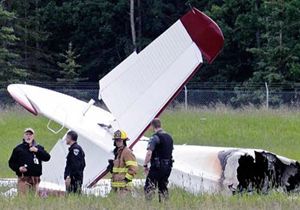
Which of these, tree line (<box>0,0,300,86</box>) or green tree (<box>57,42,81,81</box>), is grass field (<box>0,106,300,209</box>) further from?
green tree (<box>57,42,81,81</box>)

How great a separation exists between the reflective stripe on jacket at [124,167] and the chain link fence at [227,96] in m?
18.9

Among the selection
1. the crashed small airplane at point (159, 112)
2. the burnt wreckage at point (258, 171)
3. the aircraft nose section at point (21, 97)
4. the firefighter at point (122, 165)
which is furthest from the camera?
the aircraft nose section at point (21, 97)

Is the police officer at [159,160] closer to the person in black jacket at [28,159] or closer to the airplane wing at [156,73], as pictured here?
the person in black jacket at [28,159]

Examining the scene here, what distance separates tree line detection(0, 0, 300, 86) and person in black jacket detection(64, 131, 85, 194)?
2858 centimetres

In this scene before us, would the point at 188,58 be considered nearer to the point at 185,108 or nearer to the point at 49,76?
the point at 185,108

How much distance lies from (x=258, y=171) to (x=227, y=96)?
82.1ft

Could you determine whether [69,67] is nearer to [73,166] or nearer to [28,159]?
[28,159]

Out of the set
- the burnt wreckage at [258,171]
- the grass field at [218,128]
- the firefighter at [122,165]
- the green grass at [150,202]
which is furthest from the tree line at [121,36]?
the green grass at [150,202]

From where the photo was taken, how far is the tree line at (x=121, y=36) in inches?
1717

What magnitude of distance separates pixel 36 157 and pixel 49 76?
36660mm

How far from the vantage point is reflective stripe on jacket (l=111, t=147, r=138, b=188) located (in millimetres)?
13430

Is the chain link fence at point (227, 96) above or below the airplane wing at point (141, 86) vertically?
below

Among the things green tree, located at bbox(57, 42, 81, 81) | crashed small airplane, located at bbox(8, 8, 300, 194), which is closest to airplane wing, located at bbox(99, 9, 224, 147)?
crashed small airplane, located at bbox(8, 8, 300, 194)

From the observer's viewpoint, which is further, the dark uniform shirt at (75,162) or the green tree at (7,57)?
the green tree at (7,57)
